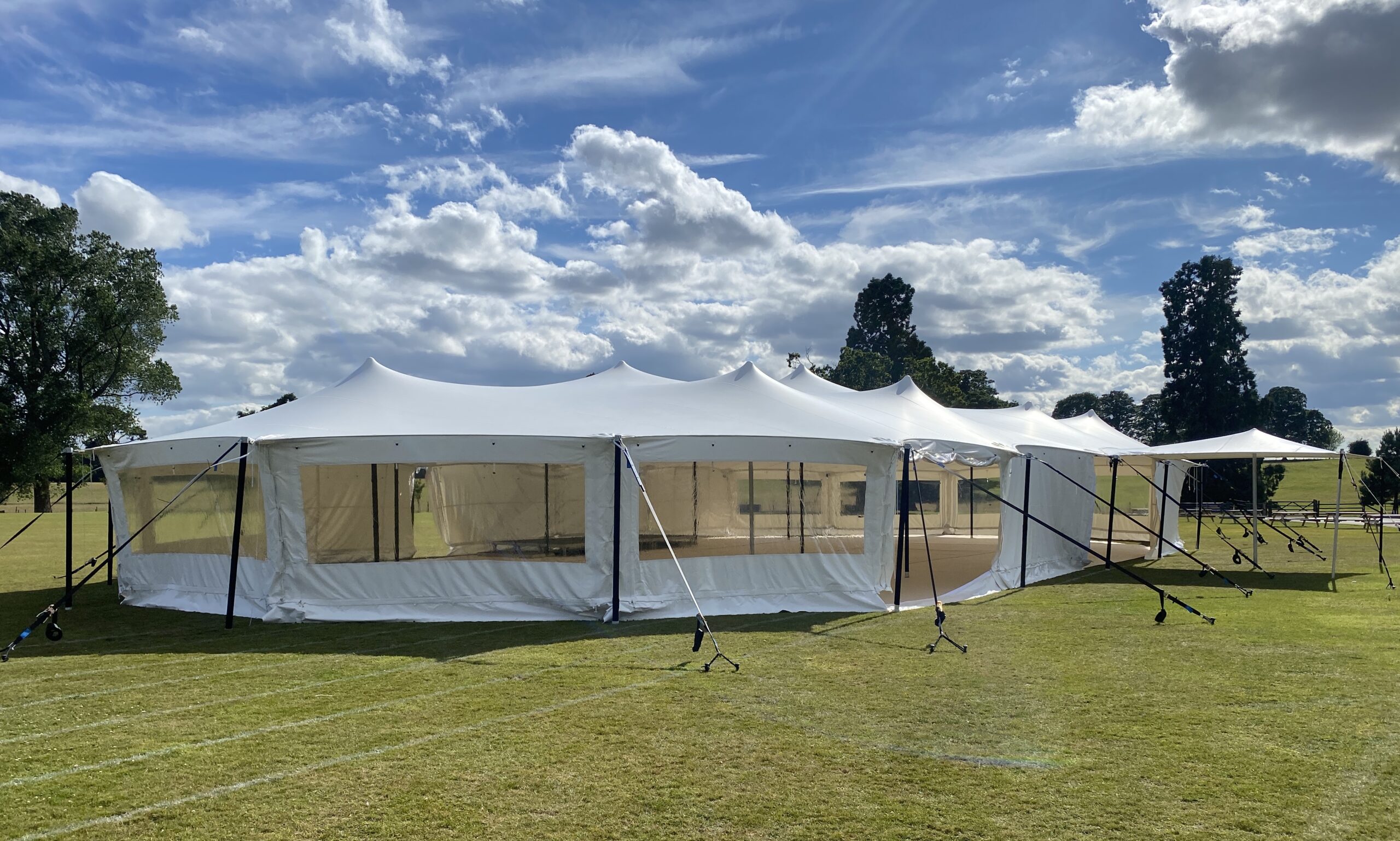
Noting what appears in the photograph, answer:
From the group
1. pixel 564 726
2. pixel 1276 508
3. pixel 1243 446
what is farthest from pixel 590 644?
pixel 1276 508

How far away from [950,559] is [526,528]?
24.9 ft

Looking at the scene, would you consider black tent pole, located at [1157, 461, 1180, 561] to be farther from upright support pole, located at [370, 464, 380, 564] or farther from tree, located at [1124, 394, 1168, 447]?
tree, located at [1124, 394, 1168, 447]

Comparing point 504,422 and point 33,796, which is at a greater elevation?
point 504,422

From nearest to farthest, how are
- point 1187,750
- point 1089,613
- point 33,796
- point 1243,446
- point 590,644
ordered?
1. point 33,796
2. point 1187,750
3. point 590,644
4. point 1089,613
5. point 1243,446

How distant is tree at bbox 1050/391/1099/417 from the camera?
6962 cm

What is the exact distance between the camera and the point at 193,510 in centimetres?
1046

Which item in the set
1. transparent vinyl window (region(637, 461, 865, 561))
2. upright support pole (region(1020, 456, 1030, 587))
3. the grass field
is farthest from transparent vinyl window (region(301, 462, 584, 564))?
upright support pole (region(1020, 456, 1030, 587))

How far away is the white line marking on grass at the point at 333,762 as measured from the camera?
3973mm

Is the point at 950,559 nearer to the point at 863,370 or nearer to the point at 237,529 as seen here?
the point at 237,529

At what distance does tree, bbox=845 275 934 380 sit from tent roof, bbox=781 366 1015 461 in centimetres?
3374

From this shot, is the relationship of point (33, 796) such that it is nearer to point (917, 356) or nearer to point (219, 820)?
point (219, 820)

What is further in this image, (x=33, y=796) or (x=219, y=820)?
(x=33, y=796)

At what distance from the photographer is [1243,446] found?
15039mm

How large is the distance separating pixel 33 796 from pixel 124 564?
7.83 meters
